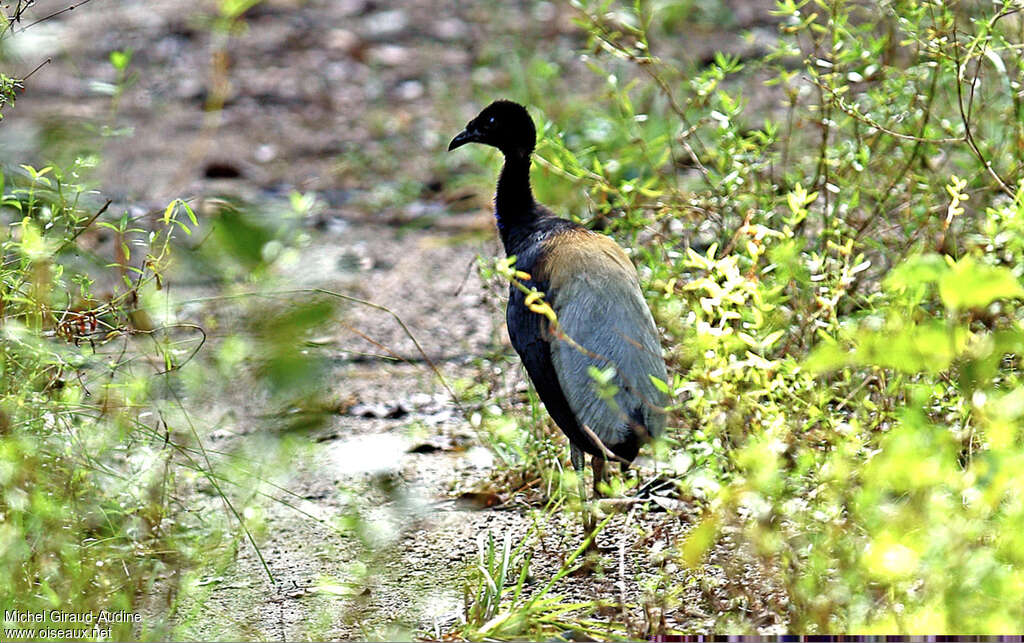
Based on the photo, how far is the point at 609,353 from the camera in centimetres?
329

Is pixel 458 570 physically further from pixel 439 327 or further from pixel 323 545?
pixel 439 327

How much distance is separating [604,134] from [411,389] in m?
1.54

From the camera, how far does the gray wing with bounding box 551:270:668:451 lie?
3246 mm

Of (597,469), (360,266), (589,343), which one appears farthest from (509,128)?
(597,469)

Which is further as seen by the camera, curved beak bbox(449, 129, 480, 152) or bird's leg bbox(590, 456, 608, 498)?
curved beak bbox(449, 129, 480, 152)

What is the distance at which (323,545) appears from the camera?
11.7 feet

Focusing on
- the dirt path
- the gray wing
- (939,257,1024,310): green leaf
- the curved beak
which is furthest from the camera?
the curved beak

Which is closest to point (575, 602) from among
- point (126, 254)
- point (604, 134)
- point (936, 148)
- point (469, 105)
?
point (126, 254)

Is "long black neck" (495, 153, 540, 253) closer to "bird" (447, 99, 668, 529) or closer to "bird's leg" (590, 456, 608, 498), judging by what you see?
"bird" (447, 99, 668, 529)

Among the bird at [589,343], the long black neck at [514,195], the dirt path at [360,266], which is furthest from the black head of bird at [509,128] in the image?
the dirt path at [360,266]

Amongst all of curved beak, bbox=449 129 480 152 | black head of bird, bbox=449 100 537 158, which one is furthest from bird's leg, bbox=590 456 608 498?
curved beak, bbox=449 129 480 152

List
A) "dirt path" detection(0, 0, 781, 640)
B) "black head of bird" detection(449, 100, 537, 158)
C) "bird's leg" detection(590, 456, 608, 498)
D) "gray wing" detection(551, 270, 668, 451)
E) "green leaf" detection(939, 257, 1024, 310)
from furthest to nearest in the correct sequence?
"black head of bird" detection(449, 100, 537, 158) → "bird's leg" detection(590, 456, 608, 498) → "gray wing" detection(551, 270, 668, 451) → "dirt path" detection(0, 0, 781, 640) → "green leaf" detection(939, 257, 1024, 310)

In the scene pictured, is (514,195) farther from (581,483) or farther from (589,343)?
(581,483)

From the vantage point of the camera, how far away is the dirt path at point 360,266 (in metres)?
2.96
